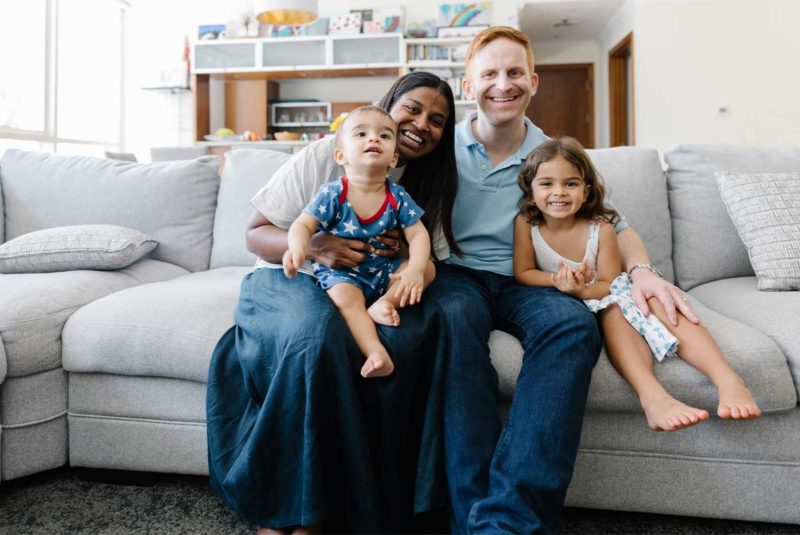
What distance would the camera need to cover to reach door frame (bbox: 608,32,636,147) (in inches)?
245

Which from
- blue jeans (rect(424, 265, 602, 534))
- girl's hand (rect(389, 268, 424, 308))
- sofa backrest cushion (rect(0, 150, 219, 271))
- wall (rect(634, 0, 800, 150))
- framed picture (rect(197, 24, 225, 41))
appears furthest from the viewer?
framed picture (rect(197, 24, 225, 41))

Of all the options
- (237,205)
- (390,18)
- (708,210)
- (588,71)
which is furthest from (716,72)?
(237,205)

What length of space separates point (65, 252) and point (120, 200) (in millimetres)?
364

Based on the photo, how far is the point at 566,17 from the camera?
600cm

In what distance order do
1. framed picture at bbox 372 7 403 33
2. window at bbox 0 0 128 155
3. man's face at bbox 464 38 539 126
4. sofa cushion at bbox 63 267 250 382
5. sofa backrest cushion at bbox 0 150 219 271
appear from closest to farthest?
sofa cushion at bbox 63 267 250 382
man's face at bbox 464 38 539 126
sofa backrest cushion at bbox 0 150 219 271
window at bbox 0 0 128 155
framed picture at bbox 372 7 403 33

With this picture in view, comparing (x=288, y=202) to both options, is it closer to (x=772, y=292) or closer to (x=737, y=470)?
(x=737, y=470)

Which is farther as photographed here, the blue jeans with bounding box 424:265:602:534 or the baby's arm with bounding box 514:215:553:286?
the baby's arm with bounding box 514:215:553:286

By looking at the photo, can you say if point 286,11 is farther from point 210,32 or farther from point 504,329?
point 504,329

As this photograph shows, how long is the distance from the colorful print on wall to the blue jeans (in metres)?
5.17

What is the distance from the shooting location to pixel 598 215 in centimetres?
155

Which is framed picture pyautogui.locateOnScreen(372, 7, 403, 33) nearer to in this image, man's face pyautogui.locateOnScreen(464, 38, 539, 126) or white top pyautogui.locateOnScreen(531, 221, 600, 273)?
man's face pyautogui.locateOnScreen(464, 38, 539, 126)

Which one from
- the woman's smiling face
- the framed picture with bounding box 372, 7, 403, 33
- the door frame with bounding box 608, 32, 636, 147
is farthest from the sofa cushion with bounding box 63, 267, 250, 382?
the door frame with bounding box 608, 32, 636, 147

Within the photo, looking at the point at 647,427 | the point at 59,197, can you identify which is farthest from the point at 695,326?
the point at 59,197

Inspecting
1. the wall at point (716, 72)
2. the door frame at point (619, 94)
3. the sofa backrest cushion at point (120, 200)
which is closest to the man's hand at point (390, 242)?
the sofa backrest cushion at point (120, 200)
